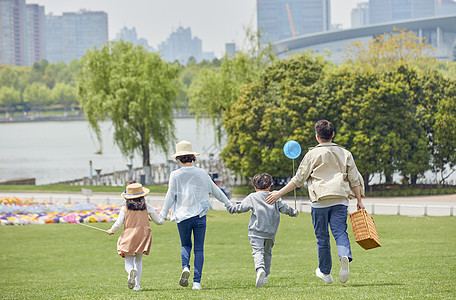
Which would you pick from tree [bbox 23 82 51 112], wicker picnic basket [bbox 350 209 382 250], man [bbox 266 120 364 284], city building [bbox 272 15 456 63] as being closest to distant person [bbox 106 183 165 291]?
man [bbox 266 120 364 284]

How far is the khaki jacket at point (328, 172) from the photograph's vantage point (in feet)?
25.0

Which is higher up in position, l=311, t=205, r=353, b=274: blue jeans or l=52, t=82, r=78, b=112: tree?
l=52, t=82, r=78, b=112: tree

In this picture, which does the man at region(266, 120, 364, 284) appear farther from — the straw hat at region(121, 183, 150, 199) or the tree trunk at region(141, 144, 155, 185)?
the tree trunk at region(141, 144, 155, 185)

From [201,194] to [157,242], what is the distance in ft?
33.0

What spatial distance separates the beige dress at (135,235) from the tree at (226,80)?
A: 34.9 m

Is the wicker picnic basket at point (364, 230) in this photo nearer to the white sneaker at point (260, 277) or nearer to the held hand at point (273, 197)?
the held hand at point (273, 197)

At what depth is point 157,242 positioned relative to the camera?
18.0m

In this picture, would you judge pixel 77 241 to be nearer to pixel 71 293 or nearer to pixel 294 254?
pixel 294 254

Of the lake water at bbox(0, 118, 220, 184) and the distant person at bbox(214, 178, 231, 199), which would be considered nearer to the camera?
the distant person at bbox(214, 178, 231, 199)

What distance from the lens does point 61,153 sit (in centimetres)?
9138

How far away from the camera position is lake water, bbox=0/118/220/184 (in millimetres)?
63547

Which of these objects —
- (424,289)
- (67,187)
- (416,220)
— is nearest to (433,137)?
(416,220)

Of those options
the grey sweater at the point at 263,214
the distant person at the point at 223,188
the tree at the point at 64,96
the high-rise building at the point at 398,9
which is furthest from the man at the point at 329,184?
the tree at the point at 64,96

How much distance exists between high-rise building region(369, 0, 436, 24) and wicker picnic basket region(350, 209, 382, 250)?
137 metres
